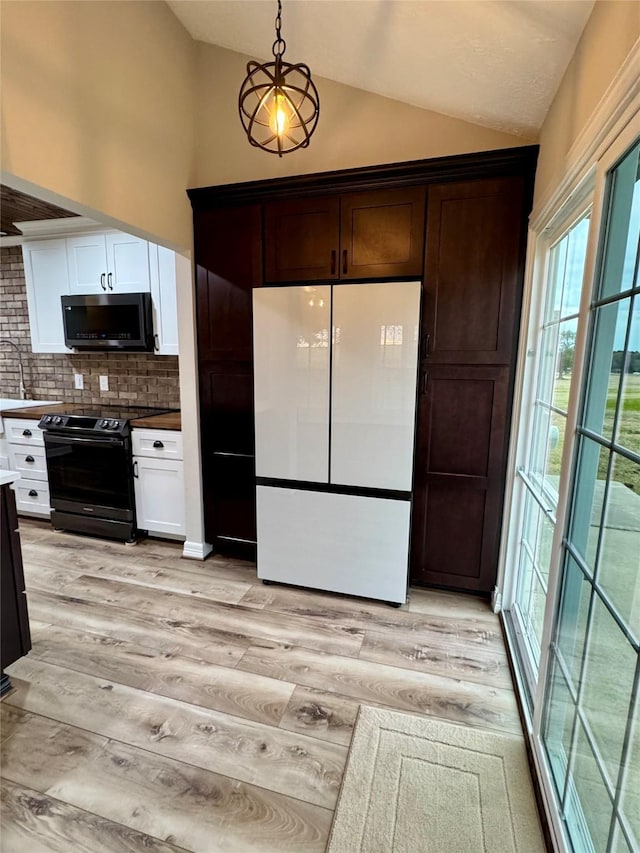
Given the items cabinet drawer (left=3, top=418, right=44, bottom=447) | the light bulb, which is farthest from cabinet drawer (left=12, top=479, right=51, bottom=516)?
the light bulb

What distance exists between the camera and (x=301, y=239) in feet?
8.04

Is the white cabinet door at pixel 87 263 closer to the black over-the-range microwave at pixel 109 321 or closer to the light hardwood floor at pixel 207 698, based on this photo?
the black over-the-range microwave at pixel 109 321

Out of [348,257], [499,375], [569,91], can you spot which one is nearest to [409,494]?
[499,375]

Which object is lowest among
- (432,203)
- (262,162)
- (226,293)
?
(226,293)

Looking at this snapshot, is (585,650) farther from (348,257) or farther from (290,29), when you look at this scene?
(290,29)

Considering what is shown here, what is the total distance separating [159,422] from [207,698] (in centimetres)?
185

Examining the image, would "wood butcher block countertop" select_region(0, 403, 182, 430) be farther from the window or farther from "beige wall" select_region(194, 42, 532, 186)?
the window

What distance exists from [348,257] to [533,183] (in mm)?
981

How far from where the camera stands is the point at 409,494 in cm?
235

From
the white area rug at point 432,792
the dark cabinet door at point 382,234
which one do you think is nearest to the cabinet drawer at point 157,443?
the dark cabinet door at point 382,234

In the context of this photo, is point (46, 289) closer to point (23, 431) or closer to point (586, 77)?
point (23, 431)

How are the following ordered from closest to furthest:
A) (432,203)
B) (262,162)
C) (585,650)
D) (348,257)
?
(585,650) → (432,203) → (348,257) → (262,162)

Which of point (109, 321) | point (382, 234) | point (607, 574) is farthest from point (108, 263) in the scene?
point (607, 574)

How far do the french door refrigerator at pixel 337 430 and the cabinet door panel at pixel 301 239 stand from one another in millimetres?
204
